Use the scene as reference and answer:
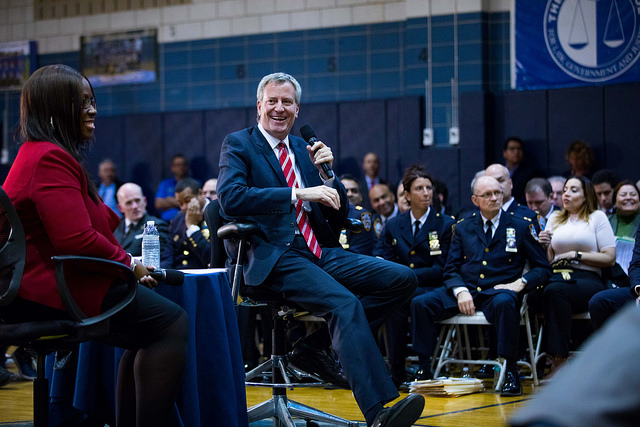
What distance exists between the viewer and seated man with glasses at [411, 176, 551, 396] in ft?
17.0

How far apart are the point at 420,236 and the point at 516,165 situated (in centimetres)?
309

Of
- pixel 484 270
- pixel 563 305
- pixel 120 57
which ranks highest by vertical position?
pixel 120 57

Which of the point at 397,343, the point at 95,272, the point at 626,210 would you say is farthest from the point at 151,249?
the point at 626,210

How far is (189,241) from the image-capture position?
20.7ft

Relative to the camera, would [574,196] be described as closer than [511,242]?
No

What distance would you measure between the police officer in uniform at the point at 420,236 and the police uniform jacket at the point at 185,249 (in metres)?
1.33

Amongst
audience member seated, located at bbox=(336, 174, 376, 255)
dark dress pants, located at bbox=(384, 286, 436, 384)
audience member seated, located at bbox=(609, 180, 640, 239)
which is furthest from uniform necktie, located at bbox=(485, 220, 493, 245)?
audience member seated, located at bbox=(609, 180, 640, 239)

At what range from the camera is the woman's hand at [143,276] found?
2805mm

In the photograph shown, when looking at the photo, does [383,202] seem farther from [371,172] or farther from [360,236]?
[371,172]

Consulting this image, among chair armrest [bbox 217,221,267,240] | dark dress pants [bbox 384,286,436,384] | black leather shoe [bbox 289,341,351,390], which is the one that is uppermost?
chair armrest [bbox 217,221,267,240]

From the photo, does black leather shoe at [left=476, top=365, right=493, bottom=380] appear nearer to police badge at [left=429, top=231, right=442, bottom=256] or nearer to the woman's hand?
police badge at [left=429, top=231, right=442, bottom=256]

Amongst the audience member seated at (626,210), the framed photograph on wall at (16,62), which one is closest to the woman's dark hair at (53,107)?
the audience member seated at (626,210)

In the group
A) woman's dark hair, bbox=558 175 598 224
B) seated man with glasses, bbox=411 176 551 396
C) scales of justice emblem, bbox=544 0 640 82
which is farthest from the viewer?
scales of justice emblem, bbox=544 0 640 82

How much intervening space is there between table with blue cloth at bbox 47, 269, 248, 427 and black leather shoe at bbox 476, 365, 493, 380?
2.76m
